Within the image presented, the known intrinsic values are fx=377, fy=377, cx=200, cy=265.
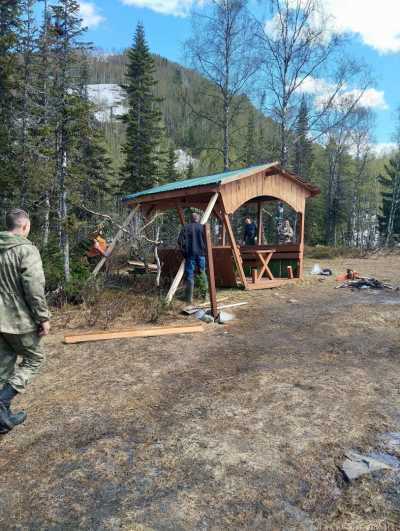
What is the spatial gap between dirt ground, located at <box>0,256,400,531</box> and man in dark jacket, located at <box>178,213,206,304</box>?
2.56 metres

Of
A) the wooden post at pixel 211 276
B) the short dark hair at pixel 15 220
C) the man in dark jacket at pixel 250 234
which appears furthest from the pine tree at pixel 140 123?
the short dark hair at pixel 15 220

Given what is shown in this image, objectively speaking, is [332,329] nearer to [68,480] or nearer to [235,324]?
[235,324]

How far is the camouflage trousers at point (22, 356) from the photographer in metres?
3.36

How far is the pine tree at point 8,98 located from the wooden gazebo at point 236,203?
3877mm

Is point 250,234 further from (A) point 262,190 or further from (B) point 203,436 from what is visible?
(B) point 203,436

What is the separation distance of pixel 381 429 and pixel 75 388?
328 cm

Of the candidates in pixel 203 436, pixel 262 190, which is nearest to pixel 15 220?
pixel 203 436

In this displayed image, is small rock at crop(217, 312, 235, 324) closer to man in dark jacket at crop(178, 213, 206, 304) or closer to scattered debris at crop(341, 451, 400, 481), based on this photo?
man in dark jacket at crop(178, 213, 206, 304)

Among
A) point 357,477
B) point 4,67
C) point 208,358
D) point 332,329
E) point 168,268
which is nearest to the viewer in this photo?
point 357,477

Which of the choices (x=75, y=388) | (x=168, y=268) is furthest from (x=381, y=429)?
(x=168, y=268)

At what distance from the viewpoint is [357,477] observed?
273 cm

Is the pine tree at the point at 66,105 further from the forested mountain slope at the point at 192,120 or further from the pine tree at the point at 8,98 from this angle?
the forested mountain slope at the point at 192,120

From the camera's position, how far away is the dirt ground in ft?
7.97

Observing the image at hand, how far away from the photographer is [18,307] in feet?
11.0
